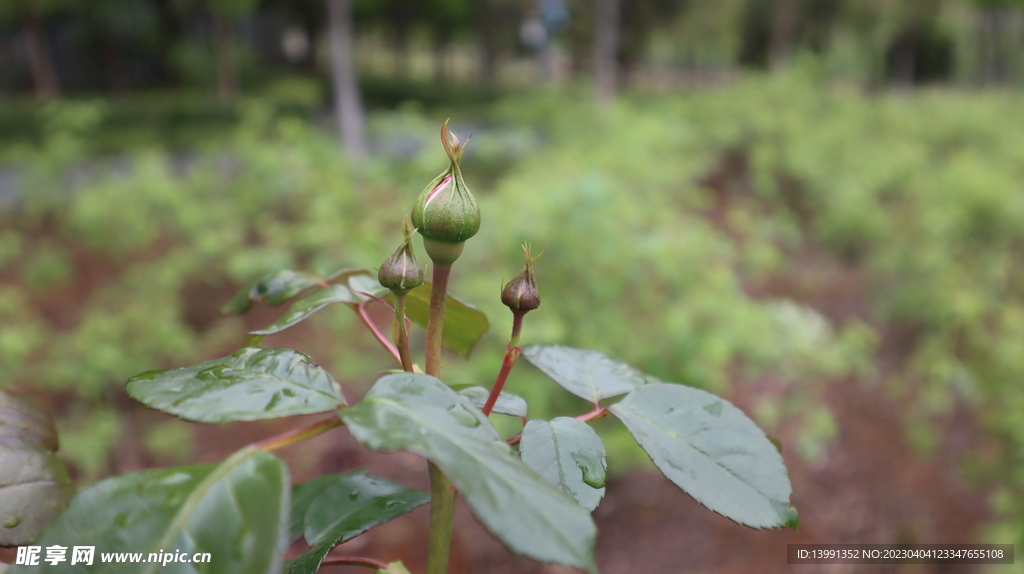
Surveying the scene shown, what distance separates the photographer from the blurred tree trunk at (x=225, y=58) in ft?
35.7

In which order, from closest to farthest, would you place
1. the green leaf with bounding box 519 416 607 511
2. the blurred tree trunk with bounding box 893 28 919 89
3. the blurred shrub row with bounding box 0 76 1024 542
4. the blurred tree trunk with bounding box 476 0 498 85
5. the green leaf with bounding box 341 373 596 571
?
the green leaf with bounding box 341 373 596 571
the green leaf with bounding box 519 416 607 511
the blurred shrub row with bounding box 0 76 1024 542
the blurred tree trunk with bounding box 476 0 498 85
the blurred tree trunk with bounding box 893 28 919 89

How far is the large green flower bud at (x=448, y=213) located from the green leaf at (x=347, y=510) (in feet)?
0.61

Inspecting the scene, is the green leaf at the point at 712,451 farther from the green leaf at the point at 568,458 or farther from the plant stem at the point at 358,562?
the plant stem at the point at 358,562

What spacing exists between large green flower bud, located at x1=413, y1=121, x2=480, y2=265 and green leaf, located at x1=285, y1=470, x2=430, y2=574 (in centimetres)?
19

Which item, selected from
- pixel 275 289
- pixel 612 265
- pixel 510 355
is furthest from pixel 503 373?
pixel 612 265

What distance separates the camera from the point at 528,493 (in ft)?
0.93

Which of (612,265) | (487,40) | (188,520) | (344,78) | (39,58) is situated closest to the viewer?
(188,520)

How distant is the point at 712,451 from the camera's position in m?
0.39

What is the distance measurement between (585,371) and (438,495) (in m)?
0.16

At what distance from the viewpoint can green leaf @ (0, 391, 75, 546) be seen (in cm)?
38

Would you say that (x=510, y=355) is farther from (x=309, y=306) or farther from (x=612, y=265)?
(x=612, y=265)

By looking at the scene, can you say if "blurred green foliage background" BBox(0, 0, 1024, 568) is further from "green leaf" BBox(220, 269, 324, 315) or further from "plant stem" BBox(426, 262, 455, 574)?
"plant stem" BBox(426, 262, 455, 574)

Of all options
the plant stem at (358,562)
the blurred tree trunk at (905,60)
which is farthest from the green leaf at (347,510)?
the blurred tree trunk at (905,60)

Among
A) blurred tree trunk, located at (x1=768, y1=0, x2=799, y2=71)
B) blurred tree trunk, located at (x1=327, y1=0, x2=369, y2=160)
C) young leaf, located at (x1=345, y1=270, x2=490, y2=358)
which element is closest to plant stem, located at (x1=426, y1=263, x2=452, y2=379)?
young leaf, located at (x1=345, y1=270, x2=490, y2=358)
